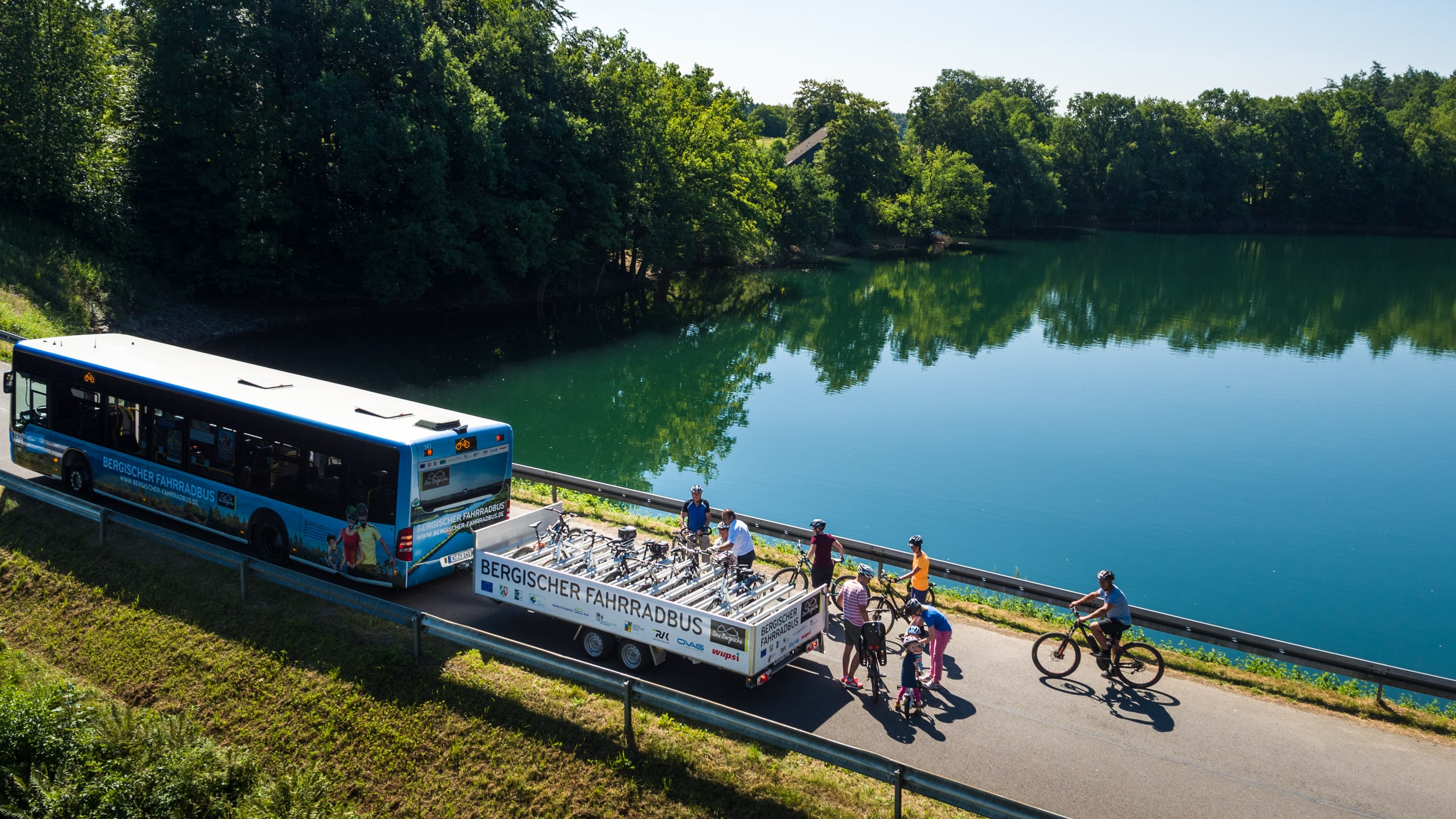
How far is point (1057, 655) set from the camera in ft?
47.2

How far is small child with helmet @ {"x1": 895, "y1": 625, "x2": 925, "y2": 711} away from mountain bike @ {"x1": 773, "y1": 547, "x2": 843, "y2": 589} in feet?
7.92

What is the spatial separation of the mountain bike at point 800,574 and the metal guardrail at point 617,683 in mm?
3187

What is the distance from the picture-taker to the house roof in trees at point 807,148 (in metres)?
106

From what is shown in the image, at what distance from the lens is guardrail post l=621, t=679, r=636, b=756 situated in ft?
39.9

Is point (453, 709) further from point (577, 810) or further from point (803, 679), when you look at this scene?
point (803, 679)

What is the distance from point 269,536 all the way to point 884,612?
1061cm

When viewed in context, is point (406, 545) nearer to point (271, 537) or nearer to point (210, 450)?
point (271, 537)

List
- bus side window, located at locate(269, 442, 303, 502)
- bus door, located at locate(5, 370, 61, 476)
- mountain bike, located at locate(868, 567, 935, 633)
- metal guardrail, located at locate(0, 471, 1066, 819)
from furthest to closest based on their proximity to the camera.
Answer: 1. bus door, located at locate(5, 370, 61, 476)
2. bus side window, located at locate(269, 442, 303, 502)
3. mountain bike, located at locate(868, 567, 935, 633)
4. metal guardrail, located at locate(0, 471, 1066, 819)

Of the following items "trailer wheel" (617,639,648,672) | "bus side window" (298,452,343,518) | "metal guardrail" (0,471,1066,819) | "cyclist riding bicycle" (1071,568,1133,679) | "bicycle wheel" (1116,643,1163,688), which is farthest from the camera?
"bus side window" (298,452,343,518)

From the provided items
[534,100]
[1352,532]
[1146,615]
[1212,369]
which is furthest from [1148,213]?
[1146,615]

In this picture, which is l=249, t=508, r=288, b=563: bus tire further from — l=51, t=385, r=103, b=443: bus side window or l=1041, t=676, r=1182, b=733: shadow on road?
l=1041, t=676, r=1182, b=733: shadow on road

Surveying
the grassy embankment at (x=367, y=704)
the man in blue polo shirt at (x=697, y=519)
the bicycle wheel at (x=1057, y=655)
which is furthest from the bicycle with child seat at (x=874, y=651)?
the man in blue polo shirt at (x=697, y=519)

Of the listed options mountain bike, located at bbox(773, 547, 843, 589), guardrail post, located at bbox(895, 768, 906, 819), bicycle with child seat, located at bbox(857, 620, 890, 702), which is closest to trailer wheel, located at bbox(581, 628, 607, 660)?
mountain bike, located at bbox(773, 547, 843, 589)

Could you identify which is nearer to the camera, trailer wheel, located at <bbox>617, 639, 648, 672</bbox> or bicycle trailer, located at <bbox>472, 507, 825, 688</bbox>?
bicycle trailer, located at <bbox>472, 507, 825, 688</bbox>
